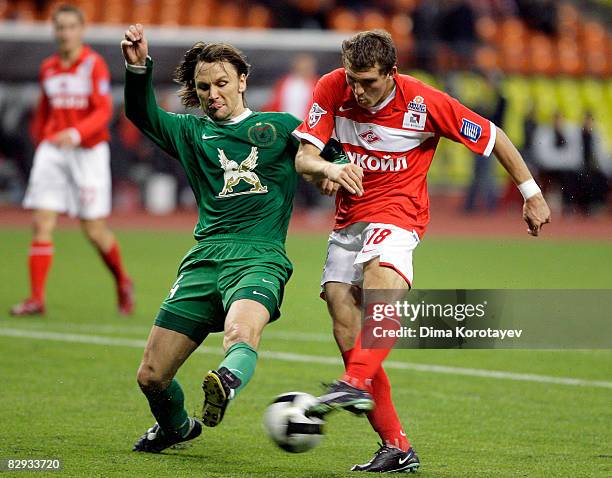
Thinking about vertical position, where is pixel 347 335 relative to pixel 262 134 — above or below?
below

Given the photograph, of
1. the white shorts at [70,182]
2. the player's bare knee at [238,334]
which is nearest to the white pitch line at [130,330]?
the white shorts at [70,182]

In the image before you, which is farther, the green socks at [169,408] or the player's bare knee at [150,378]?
the green socks at [169,408]

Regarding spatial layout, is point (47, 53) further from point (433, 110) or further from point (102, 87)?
point (433, 110)

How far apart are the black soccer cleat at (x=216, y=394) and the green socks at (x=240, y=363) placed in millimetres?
21

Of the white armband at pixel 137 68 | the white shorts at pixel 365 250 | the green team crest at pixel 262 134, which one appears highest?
the white armband at pixel 137 68

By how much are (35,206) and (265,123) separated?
517cm

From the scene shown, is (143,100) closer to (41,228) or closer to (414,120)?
(414,120)

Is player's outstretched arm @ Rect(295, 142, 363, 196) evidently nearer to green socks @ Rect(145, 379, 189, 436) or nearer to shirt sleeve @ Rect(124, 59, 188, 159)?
shirt sleeve @ Rect(124, 59, 188, 159)

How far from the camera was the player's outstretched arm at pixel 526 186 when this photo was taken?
5414 mm

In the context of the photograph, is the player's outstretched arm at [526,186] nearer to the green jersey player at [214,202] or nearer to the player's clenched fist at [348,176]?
the player's clenched fist at [348,176]

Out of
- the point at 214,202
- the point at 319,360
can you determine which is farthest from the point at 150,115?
the point at 319,360

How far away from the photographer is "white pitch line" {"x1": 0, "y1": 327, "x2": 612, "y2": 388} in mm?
8109

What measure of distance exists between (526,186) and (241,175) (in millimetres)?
1335

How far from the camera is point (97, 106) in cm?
1059
